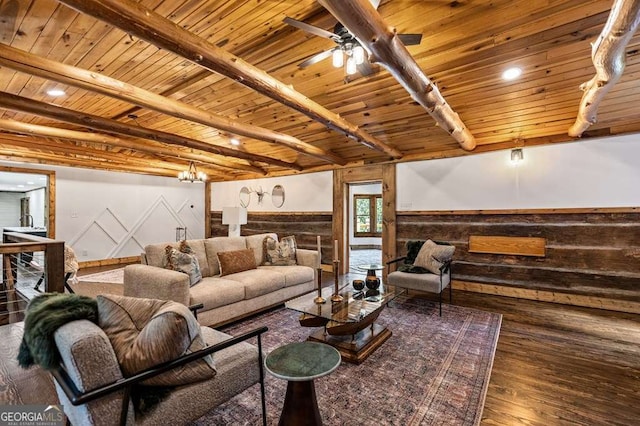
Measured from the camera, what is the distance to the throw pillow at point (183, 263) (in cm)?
317

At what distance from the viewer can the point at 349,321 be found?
98.1 inches

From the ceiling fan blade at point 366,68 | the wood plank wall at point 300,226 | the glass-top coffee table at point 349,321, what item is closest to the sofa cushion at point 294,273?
the glass-top coffee table at point 349,321

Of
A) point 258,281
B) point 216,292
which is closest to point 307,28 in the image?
point 216,292

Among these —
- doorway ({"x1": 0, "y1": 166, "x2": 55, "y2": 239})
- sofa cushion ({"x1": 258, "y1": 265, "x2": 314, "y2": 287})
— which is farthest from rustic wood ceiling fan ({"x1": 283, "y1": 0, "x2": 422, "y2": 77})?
doorway ({"x1": 0, "y1": 166, "x2": 55, "y2": 239})

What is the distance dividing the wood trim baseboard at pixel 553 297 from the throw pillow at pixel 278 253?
286 centimetres

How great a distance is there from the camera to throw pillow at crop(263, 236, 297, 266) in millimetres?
4305

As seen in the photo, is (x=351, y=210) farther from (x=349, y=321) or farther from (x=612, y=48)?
(x=612, y=48)

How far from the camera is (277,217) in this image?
7.44 m

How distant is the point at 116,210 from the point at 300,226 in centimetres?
471

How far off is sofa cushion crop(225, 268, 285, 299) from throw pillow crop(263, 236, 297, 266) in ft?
1.32

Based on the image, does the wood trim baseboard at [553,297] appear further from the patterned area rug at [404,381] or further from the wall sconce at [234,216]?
the wall sconce at [234,216]

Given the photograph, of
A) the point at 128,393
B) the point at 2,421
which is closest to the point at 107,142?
the point at 2,421

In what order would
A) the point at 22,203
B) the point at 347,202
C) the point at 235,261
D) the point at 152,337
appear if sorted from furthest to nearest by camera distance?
the point at 22,203, the point at 347,202, the point at 235,261, the point at 152,337

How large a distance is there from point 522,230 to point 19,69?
608 cm
